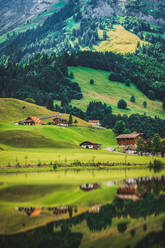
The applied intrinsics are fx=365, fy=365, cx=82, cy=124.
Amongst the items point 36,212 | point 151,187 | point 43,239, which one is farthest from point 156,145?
point 43,239

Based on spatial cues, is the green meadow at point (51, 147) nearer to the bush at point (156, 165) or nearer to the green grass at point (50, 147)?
the green grass at point (50, 147)

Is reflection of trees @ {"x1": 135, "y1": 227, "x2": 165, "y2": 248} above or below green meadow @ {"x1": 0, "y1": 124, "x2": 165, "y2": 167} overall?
above

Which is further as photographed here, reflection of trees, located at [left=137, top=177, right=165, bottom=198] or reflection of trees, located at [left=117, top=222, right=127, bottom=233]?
reflection of trees, located at [left=137, top=177, right=165, bottom=198]

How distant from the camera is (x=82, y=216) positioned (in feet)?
119

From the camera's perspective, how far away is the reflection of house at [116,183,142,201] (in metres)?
47.7

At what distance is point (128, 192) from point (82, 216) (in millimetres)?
16979

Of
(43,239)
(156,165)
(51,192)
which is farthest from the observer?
(156,165)

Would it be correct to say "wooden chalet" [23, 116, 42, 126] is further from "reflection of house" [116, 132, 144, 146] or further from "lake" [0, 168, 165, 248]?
"lake" [0, 168, 165, 248]

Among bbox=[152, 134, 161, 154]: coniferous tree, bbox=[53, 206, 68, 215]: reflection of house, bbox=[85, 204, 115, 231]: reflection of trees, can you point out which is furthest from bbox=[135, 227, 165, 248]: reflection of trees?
bbox=[152, 134, 161, 154]: coniferous tree

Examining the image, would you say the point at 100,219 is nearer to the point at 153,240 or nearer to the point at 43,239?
A: the point at 153,240

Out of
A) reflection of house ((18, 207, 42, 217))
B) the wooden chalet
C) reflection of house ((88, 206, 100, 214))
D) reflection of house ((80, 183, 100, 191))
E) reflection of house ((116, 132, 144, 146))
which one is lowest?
reflection of house ((116, 132, 144, 146))

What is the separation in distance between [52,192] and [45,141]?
85571 mm

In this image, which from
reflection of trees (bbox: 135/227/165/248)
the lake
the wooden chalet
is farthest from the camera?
the wooden chalet

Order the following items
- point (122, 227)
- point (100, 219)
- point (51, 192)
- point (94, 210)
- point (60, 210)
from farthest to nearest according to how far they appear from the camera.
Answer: point (51, 192), point (60, 210), point (94, 210), point (100, 219), point (122, 227)
